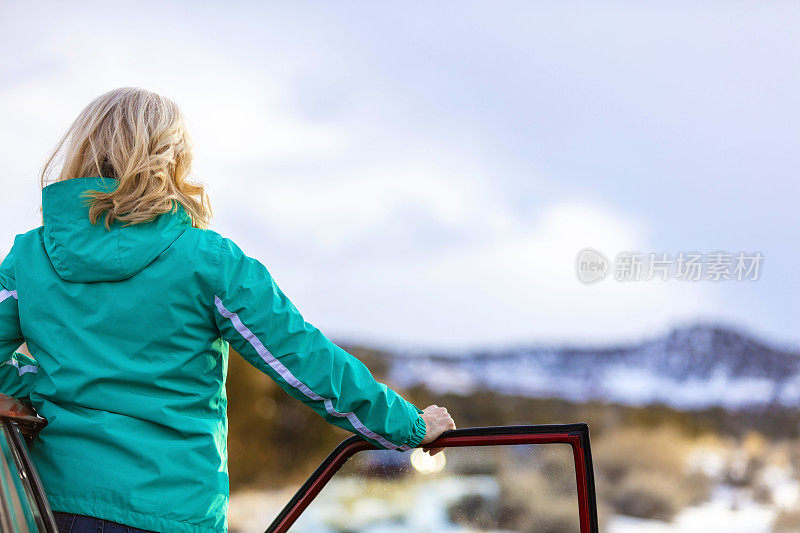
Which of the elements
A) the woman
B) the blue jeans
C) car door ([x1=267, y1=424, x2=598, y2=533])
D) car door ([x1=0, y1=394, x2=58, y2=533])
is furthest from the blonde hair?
car door ([x1=267, y1=424, x2=598, y2=533])

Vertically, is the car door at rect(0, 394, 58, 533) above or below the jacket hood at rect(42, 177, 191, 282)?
below

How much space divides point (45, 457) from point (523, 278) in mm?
12098

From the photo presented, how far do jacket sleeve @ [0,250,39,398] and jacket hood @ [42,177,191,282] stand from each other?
11 centimetres

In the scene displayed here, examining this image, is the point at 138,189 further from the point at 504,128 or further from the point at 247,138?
the point at 504,128

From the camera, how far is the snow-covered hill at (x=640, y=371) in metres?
11.3

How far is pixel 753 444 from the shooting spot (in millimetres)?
10336

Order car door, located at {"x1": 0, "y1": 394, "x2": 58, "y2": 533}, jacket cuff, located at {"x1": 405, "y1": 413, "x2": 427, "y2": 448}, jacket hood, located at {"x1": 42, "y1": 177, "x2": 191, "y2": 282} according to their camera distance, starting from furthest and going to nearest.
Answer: jacket cuff, located at {"x1": 405, "y1": 413, "x2": 427, "y2": 448}, jacket hood, located at {"x1": 42, "y1": 177, "x2": 191, "y2": 282}, car door, located at {"x1": 0, "y1": 394, "x2": 58, "y2": 533}

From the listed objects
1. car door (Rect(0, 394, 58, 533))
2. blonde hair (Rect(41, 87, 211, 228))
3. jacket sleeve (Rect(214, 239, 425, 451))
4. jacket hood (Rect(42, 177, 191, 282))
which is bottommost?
car door (Rect(0, 394, 58, 533))

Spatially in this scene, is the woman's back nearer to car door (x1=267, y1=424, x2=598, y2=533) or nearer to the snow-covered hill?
car door (x1=267, y1=424, x2=598, y2=533)

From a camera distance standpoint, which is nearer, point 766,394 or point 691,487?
point 691,487

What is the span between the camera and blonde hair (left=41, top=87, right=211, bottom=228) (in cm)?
133

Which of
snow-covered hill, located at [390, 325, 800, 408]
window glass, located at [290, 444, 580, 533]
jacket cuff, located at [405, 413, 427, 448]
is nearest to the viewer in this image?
jacket cuff, located at [405, 413, 427, 448]

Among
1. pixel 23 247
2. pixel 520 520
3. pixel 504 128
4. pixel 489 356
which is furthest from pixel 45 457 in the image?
pixel 504 128

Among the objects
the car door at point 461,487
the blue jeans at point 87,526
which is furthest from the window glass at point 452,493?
the blue jeans at point 87,526
